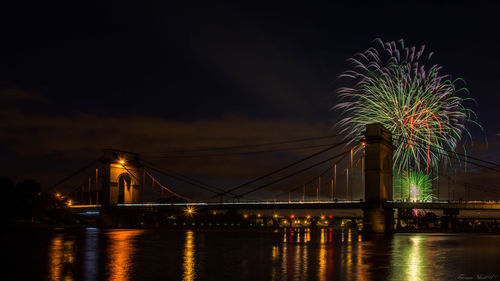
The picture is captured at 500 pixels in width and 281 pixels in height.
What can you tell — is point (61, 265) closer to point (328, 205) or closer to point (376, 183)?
point (376, 183)

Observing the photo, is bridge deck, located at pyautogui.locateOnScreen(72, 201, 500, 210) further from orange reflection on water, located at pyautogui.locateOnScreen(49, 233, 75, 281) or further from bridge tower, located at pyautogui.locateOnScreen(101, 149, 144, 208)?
orange reflection on water, located at pyautogui.locateOnScreen(49, 233, 75, 281)

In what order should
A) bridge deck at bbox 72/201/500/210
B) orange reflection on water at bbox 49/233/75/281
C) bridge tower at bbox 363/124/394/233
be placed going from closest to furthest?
1. orange reflection on water at bbox 49/233/75/281
2. bridge deck at bbox 72/201/500/210
3. bridge tower at bbox 363/124/394/233

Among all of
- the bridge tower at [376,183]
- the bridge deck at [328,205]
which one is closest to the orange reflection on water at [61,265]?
the bridge tower at [376,183]

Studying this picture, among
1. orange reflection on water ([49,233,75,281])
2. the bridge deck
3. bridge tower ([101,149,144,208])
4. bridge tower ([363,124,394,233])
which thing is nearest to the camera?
orange reflection on water ([49,233,75,281])

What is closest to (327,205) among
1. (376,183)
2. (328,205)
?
(328,205)

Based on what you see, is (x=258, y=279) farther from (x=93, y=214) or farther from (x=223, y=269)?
(x=93, y=214)

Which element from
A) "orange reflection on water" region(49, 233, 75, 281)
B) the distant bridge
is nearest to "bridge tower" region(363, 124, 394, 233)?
the distant bridge

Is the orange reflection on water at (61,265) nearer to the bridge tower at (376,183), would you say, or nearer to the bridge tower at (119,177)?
the bridge tower at (376,183)

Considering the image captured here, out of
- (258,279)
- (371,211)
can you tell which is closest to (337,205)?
(371,211)
